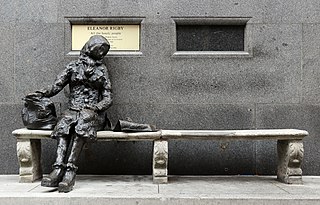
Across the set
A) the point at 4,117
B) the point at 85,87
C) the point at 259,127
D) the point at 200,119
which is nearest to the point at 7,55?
the point at 4,117

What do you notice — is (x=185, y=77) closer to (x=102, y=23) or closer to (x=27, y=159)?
(x=102, y=23)

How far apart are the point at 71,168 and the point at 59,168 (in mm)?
172

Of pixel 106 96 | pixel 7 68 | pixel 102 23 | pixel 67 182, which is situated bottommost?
pixel 67 182

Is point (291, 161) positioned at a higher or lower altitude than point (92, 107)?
lower

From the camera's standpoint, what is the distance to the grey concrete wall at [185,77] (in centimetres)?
748

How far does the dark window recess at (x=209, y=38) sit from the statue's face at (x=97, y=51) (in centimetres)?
149

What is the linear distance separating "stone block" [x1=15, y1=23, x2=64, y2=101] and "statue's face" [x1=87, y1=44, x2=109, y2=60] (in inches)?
38.0

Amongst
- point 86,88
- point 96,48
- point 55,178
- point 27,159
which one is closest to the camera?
point 55,178

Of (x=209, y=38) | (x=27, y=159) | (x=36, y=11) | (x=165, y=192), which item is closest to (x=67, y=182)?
(x=27, y=159)

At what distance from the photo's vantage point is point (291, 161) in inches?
258

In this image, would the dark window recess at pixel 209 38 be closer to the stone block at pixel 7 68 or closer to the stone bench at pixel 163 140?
the stone bench at pixel 163 140

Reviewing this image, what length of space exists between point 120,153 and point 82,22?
7.98 feet

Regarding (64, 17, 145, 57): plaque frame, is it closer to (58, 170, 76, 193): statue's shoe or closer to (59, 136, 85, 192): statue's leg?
(59, 136, 85, 192): statue's leg

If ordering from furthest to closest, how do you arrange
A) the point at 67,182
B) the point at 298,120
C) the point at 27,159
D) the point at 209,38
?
the point at 209,38 → the point at 298,120 → the point at 27,159 → the point at 67,182
